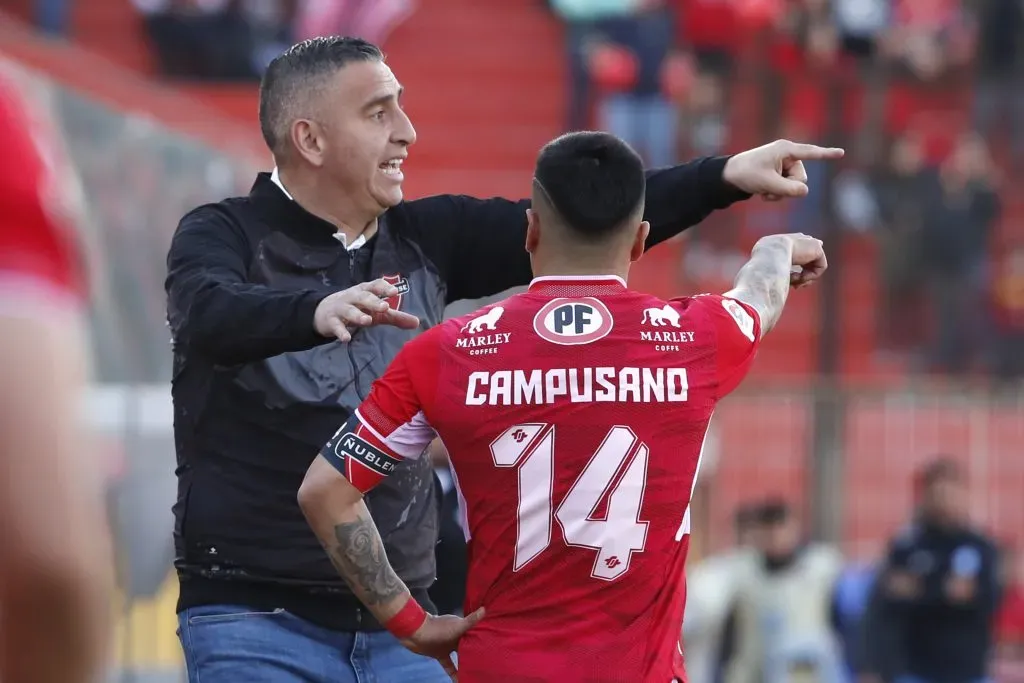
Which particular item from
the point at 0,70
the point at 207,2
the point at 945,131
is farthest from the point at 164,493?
the point at 945,131

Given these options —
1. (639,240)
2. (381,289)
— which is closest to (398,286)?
(381,289)

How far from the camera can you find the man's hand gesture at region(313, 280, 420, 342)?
3490 mm

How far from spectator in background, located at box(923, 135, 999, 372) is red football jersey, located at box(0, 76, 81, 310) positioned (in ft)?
47.0

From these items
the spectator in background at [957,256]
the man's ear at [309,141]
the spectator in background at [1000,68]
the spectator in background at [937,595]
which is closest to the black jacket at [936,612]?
the spectator in background at [937,595]

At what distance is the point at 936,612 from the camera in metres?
10.2

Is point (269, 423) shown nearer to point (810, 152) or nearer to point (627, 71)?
point (810, 152)

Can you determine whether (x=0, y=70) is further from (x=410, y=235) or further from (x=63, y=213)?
(x=410, y=235)

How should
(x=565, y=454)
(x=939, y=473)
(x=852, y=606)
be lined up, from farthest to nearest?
(x=852, y=606), (x=939, y=473), (x=565, y=454)

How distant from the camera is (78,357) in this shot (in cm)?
191

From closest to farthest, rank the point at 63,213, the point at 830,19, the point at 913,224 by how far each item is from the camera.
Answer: the point at 63,213 < the point at 913,224 < the point at 830,19

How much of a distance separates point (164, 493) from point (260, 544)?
203 inches

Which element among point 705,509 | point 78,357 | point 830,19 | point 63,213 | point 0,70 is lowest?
point 705,509

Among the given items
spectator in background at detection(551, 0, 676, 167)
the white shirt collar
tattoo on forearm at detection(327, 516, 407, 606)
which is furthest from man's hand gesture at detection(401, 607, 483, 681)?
spectator in background at detection(551, 0, 676, 167)

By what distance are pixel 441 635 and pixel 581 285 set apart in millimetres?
792
